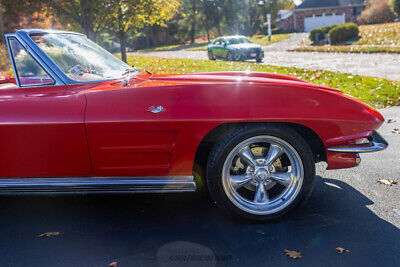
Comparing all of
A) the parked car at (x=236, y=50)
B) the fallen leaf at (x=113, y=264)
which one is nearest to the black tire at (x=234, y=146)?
the fallen leaf at (x=113, y=264)

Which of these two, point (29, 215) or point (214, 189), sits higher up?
point (214, 189)

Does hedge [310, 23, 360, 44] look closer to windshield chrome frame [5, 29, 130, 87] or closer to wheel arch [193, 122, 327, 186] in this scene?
wheel arch [193, 122, 327, 186]

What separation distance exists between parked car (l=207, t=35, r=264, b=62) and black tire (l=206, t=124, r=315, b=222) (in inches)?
687

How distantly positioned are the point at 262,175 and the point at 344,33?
28138mm

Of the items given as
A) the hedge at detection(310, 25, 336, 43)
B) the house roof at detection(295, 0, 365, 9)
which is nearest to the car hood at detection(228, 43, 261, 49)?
the hedge at detection(310, 25, 336, 43)

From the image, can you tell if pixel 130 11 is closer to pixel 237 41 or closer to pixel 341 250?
pixel 237 41

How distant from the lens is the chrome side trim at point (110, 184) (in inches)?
115

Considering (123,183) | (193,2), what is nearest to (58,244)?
(123,183)

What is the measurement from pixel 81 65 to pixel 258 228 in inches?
73.8

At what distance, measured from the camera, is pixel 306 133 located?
3.14 m

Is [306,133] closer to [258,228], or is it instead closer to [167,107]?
[258,228]

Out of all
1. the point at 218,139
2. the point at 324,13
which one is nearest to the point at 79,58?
the point at 218,139

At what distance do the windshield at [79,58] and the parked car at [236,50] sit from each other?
664 inches

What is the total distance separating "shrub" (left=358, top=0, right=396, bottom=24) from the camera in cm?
4100
